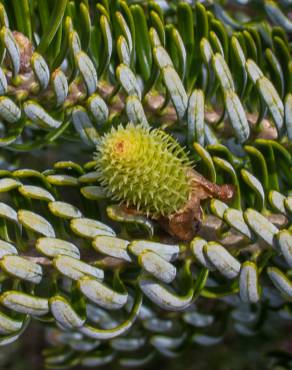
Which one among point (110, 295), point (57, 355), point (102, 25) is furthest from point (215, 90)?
point (57, 355)

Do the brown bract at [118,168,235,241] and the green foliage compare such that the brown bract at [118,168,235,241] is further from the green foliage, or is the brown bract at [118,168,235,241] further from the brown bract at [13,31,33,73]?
the brown bract at [13,31,33,73]

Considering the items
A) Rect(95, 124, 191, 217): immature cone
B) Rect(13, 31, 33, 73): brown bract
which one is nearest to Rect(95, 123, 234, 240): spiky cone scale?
Rect(95, 124, 191, 217): immature cone

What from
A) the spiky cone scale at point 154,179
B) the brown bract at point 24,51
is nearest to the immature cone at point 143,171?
the spiky cone scale at point 154,179

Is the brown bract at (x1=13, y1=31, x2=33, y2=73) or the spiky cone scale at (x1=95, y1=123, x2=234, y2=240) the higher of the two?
the brown bract at (x1=13, y1=31, x2=33, y2=73)

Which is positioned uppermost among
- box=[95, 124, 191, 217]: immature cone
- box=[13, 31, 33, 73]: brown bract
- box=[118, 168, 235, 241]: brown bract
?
box=[13, 31, 33, 73]: brown bract

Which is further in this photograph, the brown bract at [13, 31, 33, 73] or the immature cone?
the brown bract at [13, 31, 33, 73]

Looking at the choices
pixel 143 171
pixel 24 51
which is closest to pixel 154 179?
pixel 143 171

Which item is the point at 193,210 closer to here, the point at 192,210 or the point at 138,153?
the point at 192,210

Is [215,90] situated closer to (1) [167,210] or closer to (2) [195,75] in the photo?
(2) [195,75]
